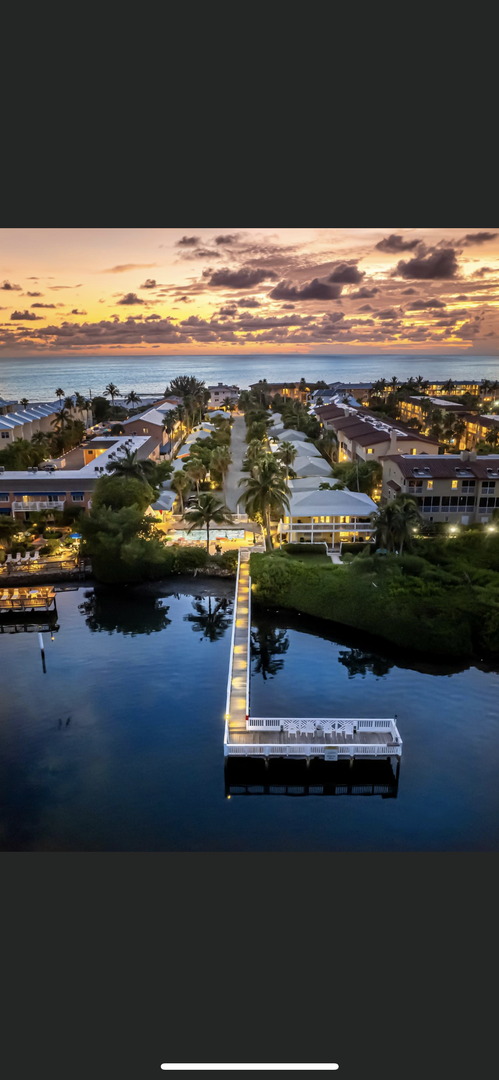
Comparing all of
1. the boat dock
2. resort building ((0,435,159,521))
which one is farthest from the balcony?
the boat dock

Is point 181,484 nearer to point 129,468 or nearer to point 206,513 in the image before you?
point 129,468

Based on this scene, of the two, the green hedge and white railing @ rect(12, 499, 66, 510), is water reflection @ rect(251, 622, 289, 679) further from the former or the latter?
white railing @ rect(12, 499, 66, 510)

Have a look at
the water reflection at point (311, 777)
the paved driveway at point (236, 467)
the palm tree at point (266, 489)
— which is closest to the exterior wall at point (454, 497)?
the palm tree at point (266, 489)

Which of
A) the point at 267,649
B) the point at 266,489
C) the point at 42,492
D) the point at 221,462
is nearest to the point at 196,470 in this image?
the point at 221,462

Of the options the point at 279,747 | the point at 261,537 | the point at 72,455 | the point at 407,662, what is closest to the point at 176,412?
the point at 72,455

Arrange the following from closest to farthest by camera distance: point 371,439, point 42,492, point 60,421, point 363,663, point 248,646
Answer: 1. point 248,646
2. point 363,663
3. point 42,492
4. point 371,439
5. point 60,421

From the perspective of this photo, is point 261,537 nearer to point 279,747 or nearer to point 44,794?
point 279,747
